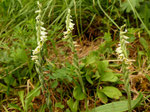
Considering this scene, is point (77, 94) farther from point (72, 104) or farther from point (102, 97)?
point (102, 97)

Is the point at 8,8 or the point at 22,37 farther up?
the point at 8,8

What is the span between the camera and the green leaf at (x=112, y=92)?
4.75 ft

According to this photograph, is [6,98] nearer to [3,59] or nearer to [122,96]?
[3,59]

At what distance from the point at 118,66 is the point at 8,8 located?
1.74 meters

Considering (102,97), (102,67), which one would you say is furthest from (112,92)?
(102,67)

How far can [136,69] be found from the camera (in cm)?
175

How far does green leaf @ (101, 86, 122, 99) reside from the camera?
145 centimetres

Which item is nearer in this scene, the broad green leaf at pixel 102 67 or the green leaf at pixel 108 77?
the green leaf at pixel 108 77

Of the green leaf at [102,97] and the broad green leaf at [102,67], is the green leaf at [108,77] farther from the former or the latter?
the green leaf at [102,97]

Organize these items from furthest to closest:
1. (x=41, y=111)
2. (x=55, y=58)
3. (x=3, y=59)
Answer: (x=55, y=58), (x=3, y=59), (x=41, y=111)

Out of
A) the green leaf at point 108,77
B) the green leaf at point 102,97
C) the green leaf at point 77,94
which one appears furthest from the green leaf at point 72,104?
the green leaf at point 108,77

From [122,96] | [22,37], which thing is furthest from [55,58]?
[122,96]

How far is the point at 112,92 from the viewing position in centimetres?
148

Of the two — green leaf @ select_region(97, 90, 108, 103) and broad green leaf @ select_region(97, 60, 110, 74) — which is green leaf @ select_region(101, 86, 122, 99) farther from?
broad green leaf @ select_region(97, 60, 110, 74)
